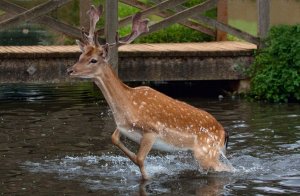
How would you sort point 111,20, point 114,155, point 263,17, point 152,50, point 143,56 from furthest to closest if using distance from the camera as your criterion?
point 263,17
point 152,50
point 143,56
point 111,20
point 114,155

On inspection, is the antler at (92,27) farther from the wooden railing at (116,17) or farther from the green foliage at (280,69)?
the green foliage at (280,69)

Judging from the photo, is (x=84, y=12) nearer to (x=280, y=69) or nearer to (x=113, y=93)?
(x=280, y=69)

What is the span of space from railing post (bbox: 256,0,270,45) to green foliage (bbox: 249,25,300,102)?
0.37 m

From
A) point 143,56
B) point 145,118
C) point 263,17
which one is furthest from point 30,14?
point 145,118

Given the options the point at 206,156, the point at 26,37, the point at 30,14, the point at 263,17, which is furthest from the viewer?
the point at 26,37

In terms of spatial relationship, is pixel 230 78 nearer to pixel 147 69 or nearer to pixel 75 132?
pixel 147 69

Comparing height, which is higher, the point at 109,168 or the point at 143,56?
the point at 143,56

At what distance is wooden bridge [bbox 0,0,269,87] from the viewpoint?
15.2 metres

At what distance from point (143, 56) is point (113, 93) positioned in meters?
6.11

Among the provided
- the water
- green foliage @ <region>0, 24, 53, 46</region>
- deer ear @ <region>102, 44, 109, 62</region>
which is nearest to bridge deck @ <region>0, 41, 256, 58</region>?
the water

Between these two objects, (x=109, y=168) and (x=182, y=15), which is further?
(x=182, y=15)

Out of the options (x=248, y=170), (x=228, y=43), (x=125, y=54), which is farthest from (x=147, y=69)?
(x=248, y=170)

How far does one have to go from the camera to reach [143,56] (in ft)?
52.1

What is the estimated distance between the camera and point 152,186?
9.48 meters
